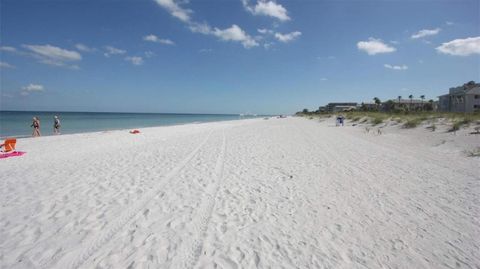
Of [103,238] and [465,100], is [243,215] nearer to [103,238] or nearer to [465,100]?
[103,238]

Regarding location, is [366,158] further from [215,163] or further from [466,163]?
[215,163]

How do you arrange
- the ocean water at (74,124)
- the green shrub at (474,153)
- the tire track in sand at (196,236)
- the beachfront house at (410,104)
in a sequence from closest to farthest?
the tire track in sand at (196,236) < the green shrub at (474,153) < the ocean water at (74,124) < the beachfront house at (410,104)

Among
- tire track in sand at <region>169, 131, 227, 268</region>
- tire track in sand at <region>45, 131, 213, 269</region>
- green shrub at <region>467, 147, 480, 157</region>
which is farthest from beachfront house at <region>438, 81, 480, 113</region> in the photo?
tire track in sand at <region>45, 131, 213, 269</region>

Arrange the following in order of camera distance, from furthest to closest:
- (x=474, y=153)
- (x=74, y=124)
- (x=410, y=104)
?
(x=410, y=104) < (x=74, y=124) < (x=474, y=153)

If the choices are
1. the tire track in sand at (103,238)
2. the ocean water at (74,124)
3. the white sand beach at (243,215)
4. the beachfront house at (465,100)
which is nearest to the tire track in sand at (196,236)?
the white sand beach at (243,215)

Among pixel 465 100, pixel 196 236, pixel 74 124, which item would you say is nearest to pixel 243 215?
pixel 196 236

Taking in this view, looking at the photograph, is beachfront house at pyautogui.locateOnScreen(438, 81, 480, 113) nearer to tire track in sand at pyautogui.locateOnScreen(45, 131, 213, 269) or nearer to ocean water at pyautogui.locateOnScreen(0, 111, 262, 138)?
tire track in sand at pyautogui.locateOnScreen(45, 131, 213, 269)

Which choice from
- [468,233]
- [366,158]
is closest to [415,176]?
[366,158]

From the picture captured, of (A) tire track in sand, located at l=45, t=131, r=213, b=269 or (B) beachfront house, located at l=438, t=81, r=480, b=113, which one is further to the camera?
(B) beachfront house, located at l=438, t=81, r=480, b=113

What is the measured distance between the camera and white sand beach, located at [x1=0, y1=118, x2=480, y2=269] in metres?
2.79

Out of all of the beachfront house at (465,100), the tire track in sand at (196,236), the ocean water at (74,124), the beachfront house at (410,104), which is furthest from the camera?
the beachfront house at (410,104)

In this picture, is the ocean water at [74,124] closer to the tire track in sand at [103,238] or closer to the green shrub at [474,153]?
the tire track in sand at [103,238]

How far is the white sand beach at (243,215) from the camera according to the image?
279 centimetres

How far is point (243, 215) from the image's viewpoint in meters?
3.84
